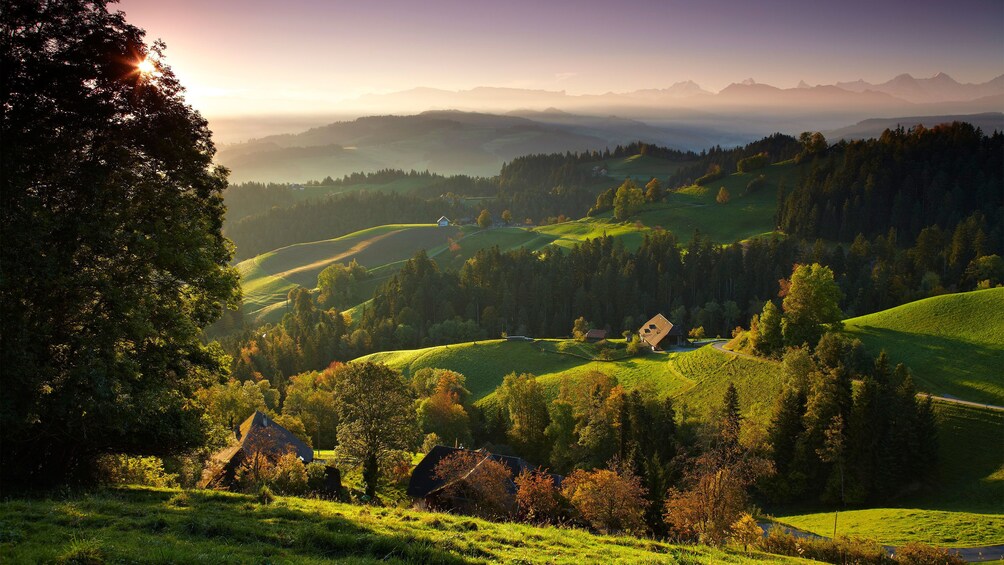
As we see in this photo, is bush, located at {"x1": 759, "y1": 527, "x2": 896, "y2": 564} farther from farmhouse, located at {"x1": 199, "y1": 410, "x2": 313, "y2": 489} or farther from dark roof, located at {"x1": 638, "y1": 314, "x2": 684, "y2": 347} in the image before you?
dark roof, located at {"x1": 638, "y1": 314, "x2": 684, "y2": 347}

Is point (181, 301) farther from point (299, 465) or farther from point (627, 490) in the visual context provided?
point (627, 490)

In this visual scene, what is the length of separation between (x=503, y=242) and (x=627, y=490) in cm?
16511

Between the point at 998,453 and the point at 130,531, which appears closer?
the point at 130,531

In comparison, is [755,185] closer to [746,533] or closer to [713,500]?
[713,500]

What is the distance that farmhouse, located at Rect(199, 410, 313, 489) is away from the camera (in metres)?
38.8

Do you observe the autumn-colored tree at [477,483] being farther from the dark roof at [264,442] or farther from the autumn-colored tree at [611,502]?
the dark roof at [264,442]

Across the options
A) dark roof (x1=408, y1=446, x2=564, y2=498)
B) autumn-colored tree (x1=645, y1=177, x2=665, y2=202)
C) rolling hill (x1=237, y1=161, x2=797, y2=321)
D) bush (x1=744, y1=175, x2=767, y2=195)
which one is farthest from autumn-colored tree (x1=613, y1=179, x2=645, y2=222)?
dark roof (x1=408, y1=446, x2=564, y2=498)

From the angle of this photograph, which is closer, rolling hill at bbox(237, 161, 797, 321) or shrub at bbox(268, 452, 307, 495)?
shrub at bbox(268, 452, 307, 495)

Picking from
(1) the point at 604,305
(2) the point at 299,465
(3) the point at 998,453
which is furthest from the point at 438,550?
(1) the point at 604,305

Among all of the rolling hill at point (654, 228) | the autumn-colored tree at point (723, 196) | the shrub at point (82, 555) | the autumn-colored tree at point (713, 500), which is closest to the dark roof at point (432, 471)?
the autumn-colored tree at point (713, 500)

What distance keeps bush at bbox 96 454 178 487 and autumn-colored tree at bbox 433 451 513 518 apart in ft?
60.8

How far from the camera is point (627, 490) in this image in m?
34.2

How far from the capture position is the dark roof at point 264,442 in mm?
44875

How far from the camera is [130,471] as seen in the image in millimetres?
22109
